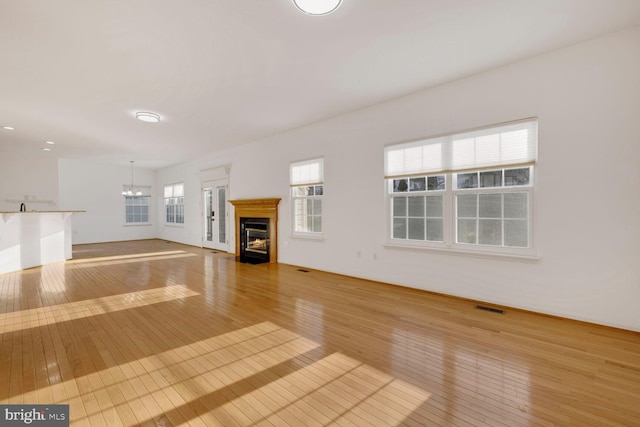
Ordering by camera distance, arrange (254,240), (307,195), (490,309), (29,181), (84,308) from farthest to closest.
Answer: (29,181), (254,240), (307,195), (84,308), (490,309)

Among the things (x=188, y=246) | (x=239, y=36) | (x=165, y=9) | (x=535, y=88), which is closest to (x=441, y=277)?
(x=535, y=88)

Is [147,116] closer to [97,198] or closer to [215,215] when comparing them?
[215,215]

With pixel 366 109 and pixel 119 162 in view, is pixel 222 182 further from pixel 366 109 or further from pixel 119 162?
pixel 366 109

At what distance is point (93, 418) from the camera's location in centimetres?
165

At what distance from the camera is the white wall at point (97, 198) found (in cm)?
942

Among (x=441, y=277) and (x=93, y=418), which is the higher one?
(x=441, y=277)

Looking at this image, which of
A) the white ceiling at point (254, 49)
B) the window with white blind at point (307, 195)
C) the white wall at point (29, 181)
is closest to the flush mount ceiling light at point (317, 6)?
the white ceiling at point (254, 49)

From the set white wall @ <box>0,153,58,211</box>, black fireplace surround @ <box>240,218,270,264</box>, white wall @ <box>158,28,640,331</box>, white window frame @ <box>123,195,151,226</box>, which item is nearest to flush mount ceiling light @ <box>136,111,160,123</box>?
black fireplace surround @ <box>240,218,270,264</box>

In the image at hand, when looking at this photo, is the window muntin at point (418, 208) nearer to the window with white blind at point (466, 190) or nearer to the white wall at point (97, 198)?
the window with white blind at point (466, 190)

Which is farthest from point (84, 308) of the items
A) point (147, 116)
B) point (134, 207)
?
point (134, 207)

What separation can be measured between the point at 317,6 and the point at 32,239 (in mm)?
7621

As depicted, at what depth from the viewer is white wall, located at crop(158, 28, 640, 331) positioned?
280 cm

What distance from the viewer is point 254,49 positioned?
3006mm

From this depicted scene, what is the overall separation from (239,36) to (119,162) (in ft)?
30.6
